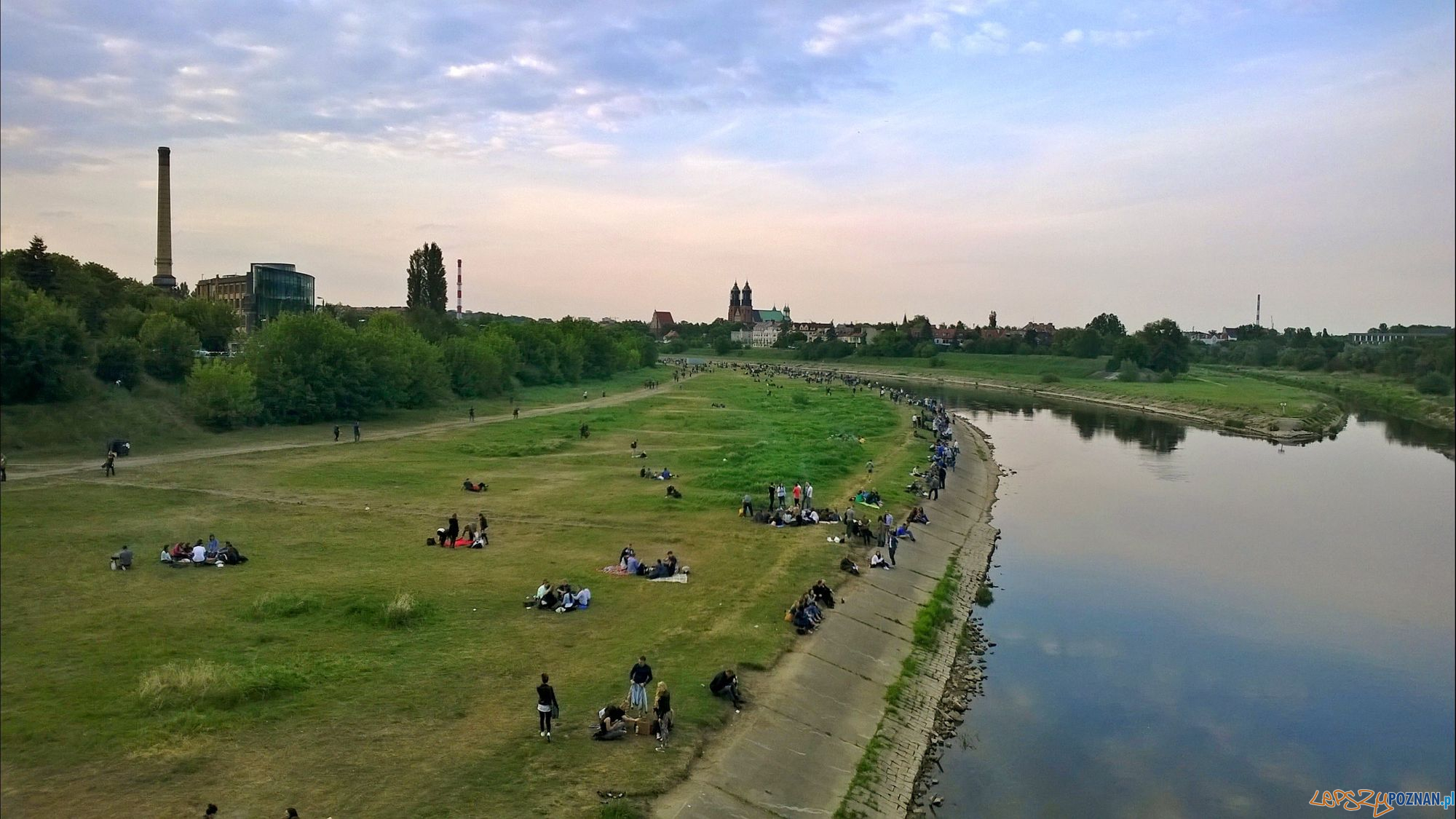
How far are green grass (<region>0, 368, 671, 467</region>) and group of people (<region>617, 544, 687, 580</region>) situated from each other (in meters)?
Result: 36.5

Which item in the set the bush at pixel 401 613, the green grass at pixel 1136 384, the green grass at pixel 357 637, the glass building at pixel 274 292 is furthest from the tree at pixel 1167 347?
the bush at pixel 401 613

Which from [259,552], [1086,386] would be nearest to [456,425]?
[259,552]

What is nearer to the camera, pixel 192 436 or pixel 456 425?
pixel 192 436

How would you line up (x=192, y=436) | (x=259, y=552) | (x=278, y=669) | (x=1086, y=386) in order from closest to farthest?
1. (x=278, y=669)
2. (x=259, y=552)
3. (x=192, y=436)
4. (x=1086, y=386)

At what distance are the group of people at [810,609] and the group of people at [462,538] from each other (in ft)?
41.8

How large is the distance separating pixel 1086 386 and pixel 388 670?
13465 cm

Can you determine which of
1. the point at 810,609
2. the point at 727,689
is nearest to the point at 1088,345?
the point at 810,609

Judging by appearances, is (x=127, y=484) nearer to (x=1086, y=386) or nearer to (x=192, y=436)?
(x=192, y=436)

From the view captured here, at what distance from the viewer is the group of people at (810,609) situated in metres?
26.5

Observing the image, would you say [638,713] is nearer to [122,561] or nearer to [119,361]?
[122,561]

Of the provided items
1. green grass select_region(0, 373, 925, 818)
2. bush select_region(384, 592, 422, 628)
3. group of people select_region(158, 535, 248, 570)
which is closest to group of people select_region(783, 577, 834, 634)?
green grass select_region(0, 373, 925, 818)

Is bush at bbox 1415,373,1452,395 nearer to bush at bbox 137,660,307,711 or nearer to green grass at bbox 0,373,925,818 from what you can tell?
green grass at bbox 0,373,925,818

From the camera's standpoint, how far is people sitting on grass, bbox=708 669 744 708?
21.1m

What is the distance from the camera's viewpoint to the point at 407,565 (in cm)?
3133
